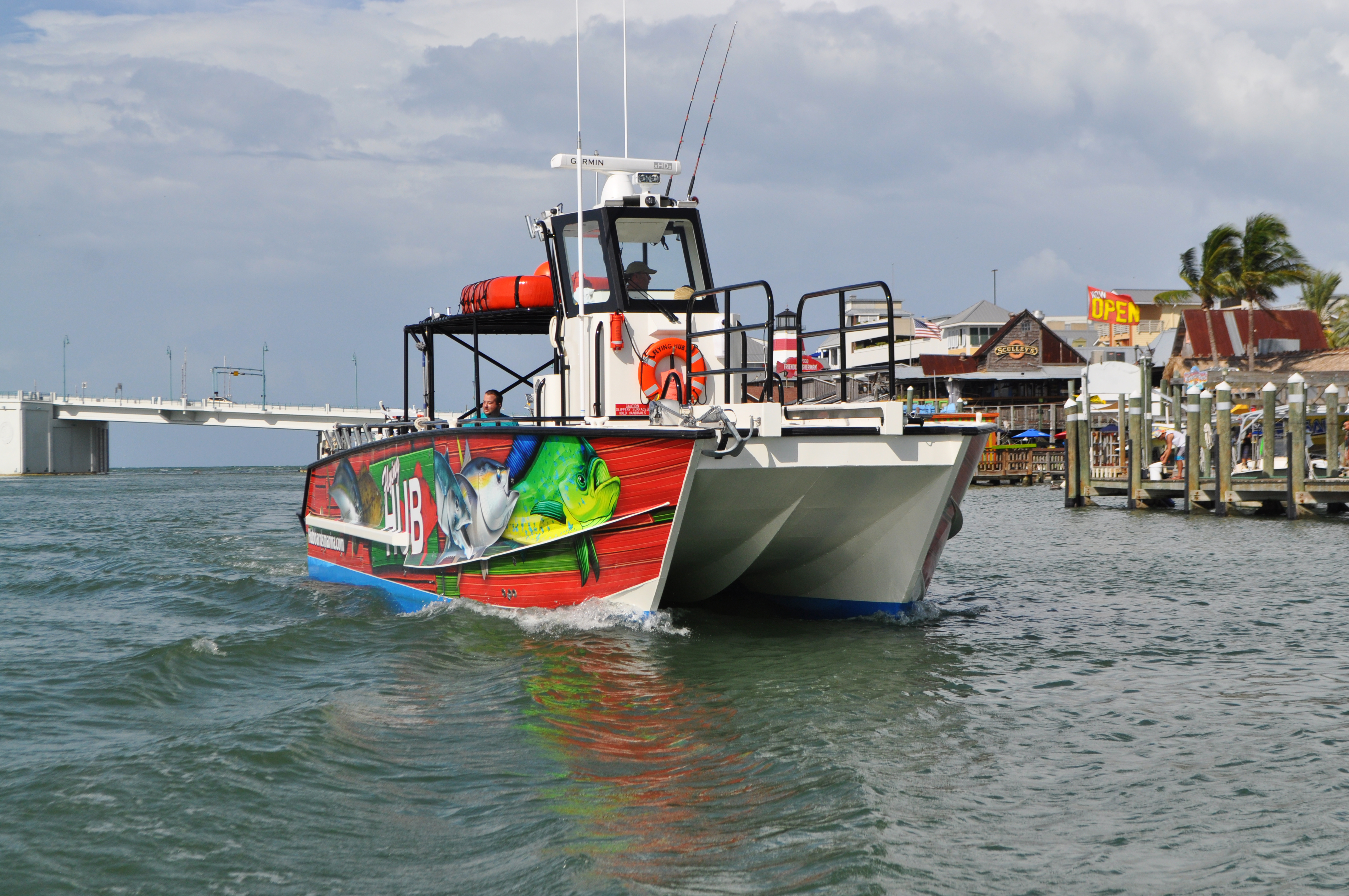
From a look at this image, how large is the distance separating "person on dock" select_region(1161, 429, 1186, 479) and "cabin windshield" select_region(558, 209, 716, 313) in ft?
68.5

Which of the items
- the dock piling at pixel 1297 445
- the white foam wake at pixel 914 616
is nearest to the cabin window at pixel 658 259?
the white foam wake at pixel 914 616

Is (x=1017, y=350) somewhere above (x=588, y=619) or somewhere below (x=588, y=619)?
above

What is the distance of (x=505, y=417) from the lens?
8.05 meters

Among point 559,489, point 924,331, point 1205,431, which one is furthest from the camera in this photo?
point 924,331

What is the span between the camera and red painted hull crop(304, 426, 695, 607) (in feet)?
23.3

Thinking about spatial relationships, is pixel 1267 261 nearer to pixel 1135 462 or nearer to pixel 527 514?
pixel 1135 462

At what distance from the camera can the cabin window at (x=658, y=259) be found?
28.8 feet

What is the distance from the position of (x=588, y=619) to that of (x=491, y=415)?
84.1 inches

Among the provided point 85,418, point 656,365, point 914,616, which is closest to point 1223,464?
point 914,616

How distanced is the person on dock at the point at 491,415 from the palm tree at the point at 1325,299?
47.4m

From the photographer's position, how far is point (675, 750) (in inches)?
203

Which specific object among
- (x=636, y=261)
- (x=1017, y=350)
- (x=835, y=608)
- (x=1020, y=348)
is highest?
(x=1020, y=348)

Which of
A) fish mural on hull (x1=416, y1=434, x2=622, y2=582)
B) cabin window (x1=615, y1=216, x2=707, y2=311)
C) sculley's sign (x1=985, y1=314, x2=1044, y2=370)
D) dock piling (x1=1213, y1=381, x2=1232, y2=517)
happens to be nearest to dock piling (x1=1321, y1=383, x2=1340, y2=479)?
dock piling (x1=1213, y1=381, x2=1232, y2=517)

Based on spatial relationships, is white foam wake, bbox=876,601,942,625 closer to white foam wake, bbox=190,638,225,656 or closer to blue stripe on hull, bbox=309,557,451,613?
blue stripe on hull, bbox=309,557,451,613
